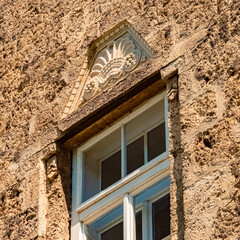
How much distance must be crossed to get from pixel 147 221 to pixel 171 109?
1.94ft

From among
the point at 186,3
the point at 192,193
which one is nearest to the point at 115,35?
the point at 186,3

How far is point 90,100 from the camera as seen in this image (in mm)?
6172

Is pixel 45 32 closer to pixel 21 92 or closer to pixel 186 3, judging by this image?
pixel 21 92

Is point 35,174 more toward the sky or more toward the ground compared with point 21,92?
more toward the ground

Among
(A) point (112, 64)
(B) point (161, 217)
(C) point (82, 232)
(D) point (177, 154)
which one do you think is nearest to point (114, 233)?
(C) point (82, 232)

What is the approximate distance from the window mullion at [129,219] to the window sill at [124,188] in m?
0.05

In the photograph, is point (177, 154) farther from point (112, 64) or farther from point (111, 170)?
point (112, 64)

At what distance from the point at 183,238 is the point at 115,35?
1647 mm

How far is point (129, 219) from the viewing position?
5.54 m

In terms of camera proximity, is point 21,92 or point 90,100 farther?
point 21,92

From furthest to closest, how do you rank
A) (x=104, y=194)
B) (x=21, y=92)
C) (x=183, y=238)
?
1. (x=21, y=92)
2. (x=104, y=194)
3. (x=183, y=238)

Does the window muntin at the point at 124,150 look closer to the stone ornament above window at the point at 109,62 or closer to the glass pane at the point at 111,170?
the glass pane at the point at 111,170

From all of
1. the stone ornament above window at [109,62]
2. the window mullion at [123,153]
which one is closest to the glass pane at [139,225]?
the window mullion at [123,153]

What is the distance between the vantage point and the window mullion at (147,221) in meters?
5.45
